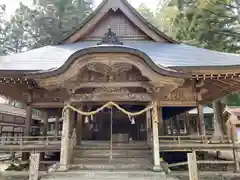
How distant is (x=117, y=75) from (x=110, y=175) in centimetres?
284

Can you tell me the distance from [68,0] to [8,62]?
21021mm

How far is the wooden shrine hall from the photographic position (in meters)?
6.16

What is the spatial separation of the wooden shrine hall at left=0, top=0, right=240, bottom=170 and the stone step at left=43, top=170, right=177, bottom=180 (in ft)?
1.22

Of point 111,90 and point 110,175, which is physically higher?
point 111,90

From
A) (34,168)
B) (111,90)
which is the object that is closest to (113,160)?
(111,90)

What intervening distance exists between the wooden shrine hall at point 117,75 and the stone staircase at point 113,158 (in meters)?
0.34

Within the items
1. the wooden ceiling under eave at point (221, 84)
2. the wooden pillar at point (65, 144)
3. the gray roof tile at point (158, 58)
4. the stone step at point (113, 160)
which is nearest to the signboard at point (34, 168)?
the wooden pillar at point (65, 144)

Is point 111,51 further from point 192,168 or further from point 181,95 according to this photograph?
point 181,95

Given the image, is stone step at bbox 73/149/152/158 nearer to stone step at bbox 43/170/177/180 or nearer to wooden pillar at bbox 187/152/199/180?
stone step at bbox 43/170/177/180

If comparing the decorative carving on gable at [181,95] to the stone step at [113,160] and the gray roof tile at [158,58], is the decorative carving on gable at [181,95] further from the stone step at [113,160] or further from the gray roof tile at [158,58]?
the stone step at [113,160]

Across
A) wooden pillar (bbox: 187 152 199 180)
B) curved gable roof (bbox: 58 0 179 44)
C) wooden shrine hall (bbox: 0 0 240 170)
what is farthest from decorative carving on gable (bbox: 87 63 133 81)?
curved gable roof (bbox: 58 0 179 44)

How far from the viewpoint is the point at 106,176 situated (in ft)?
18.7

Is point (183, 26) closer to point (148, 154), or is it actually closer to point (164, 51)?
point (164, 51)

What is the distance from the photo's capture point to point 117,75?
6.65 meters
